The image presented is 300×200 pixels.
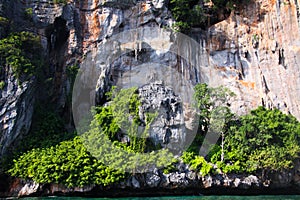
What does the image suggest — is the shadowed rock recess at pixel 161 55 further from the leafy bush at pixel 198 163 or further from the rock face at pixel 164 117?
the leafy bush at pixel 198 163

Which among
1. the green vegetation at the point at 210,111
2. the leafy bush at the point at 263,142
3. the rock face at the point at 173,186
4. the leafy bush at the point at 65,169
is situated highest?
the green vegetation at the point at 210,111

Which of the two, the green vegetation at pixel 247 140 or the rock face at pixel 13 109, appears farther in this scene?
the rock face at pixel 13 109

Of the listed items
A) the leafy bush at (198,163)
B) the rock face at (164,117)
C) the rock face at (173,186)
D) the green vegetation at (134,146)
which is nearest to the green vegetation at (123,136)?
the green vegetation at (134,146)

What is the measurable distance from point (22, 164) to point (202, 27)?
513 inches

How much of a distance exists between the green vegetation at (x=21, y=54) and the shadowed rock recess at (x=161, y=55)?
0.36 m

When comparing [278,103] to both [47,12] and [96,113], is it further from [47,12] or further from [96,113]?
[47,12]

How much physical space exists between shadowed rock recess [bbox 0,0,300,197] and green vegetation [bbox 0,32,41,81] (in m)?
0.36

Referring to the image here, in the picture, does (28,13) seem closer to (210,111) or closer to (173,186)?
(210,111)

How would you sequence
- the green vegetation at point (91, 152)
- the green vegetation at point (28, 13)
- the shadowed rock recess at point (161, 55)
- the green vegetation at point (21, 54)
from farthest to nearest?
the green vegetation at point (28, 13) < the shadowed rock recess at point (161, 55) < the green vegetation at point (21, 54) < the green vegetation at point (91, 152)

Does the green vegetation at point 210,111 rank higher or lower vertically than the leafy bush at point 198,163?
higher

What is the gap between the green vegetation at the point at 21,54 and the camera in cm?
1659

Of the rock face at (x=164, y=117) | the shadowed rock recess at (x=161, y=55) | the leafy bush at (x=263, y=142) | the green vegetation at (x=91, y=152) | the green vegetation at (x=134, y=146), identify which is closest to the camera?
the green vegetation at (x=91, y=152)

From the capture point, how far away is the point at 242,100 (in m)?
19.2

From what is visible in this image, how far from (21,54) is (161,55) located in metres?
7.41
